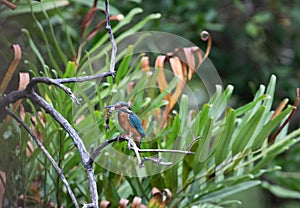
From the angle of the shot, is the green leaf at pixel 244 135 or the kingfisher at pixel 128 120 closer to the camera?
the kingfisher at pixel 128 120

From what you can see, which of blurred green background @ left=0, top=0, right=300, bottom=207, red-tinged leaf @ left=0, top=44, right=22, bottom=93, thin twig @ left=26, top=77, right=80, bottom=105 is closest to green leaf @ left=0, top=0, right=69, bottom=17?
red-tinged leaf @ left=0, top=44, right=22, bottom=93

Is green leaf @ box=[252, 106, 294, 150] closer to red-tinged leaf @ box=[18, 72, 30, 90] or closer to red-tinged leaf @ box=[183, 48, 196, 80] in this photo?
red-tinged leaf @ box=[183, 48, 196, 80]

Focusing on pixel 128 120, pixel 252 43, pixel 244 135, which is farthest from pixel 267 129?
pixel 252 43

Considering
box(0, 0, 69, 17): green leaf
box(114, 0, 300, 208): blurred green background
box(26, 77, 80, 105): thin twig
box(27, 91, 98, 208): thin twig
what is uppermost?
box(0, 0, 69, 17): green leaf

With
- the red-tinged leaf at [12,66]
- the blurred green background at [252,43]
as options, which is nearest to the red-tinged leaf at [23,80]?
the red-tinged leaf at [12,66]

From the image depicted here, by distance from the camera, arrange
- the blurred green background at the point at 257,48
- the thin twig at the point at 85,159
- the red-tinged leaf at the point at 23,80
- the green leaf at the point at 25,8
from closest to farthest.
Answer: the thin twig at the point at 85,159 → the red-tinged leaf at the point at 23,80 → the green leaf at the point at 25,8 → the blurred green background at the point at 257,48

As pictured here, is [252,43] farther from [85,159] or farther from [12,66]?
[85,159]

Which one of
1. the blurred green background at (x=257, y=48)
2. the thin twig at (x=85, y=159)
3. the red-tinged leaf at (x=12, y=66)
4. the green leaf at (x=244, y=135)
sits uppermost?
the red-tinged leaf at (x=12, y=66)

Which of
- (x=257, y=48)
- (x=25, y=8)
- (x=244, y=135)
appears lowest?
(x=257, y=48)

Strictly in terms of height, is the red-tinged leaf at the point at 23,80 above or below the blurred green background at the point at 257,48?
above

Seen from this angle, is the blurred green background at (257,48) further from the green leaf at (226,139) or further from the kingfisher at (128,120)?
the kingfisher at (128,120)

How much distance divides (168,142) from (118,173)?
0.05m

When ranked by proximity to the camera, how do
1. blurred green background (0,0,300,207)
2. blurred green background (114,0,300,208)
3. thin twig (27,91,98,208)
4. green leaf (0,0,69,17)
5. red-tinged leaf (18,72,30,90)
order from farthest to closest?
1. blurred green background (114,0,300,208)
2. blurred green background (0,0,300,207)
3. green leaf (0,0,69,17)
4. red-tinged leaf (18,72,30,90)
5. thin twig (27,91,98,208)

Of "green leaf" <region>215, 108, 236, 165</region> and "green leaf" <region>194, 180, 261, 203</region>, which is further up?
"green leaf" <region>215, 108, 236, 165</region>
